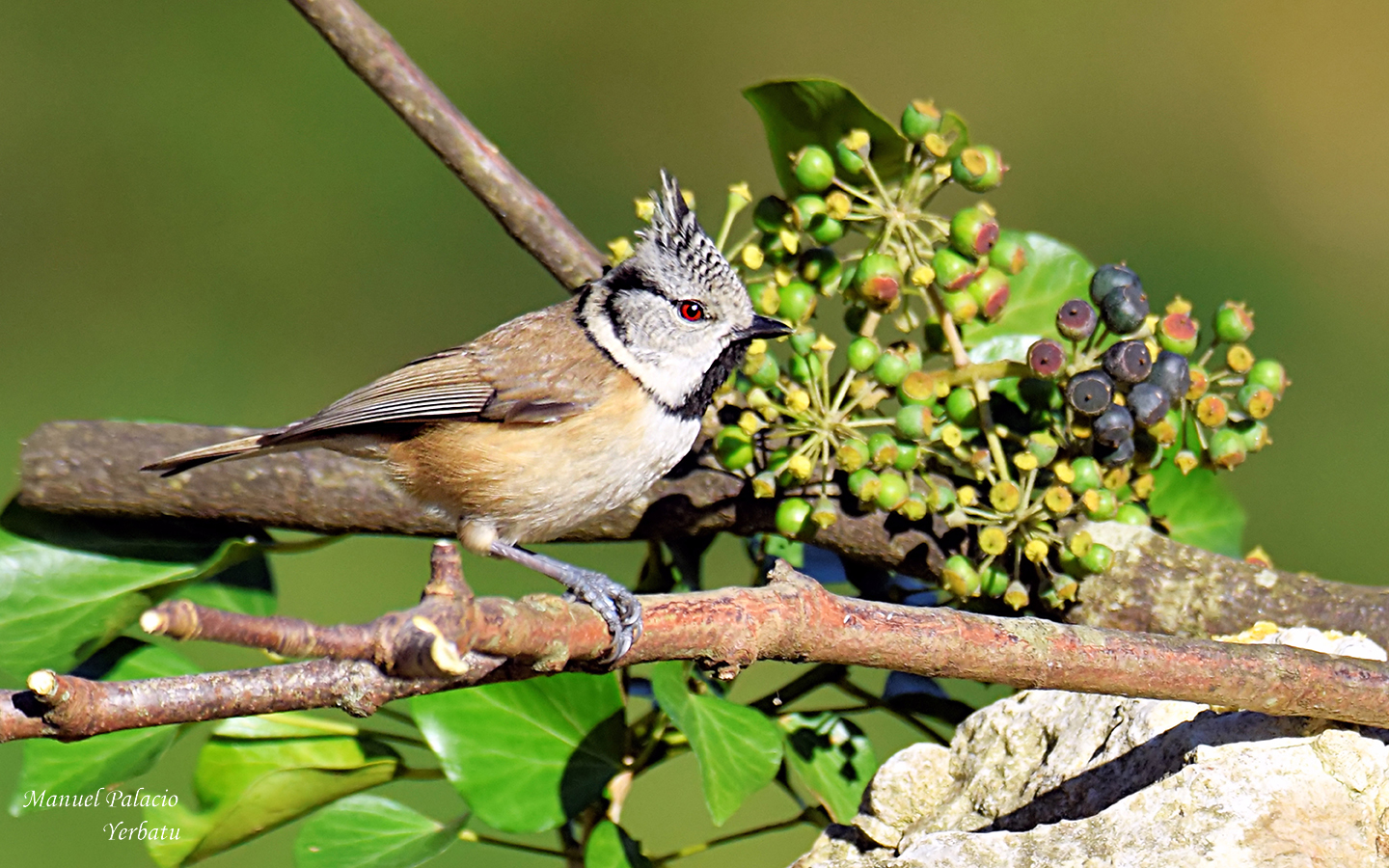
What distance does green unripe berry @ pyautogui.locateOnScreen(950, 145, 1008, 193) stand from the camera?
1595 mm

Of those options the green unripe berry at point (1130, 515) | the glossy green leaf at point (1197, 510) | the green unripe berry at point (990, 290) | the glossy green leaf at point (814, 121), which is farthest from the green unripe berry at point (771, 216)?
the glossy green leaf at point (1197, 510)

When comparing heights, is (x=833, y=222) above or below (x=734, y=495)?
above

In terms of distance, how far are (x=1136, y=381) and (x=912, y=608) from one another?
453 mm

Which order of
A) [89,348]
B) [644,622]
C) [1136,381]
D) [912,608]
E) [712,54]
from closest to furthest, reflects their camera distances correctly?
[644,622] < [912,608] < [1136,381] < [89,348] < [712,54]

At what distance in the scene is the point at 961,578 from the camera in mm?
1553

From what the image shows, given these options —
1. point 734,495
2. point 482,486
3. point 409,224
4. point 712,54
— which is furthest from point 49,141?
point 734,495

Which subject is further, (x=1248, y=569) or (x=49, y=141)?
(x=49, y=141)

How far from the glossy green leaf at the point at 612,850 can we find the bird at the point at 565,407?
458 millimetres

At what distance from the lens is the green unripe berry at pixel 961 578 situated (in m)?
1.55

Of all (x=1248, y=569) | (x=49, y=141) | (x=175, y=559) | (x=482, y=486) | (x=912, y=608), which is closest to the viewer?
(x=912, y=608)

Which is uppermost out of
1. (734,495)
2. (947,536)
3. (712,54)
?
(712,54)

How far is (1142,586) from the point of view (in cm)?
163

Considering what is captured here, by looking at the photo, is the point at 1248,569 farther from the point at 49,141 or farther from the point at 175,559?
the point at 49,141

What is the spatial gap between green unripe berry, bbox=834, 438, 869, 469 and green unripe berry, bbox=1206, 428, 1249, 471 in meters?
0.47
